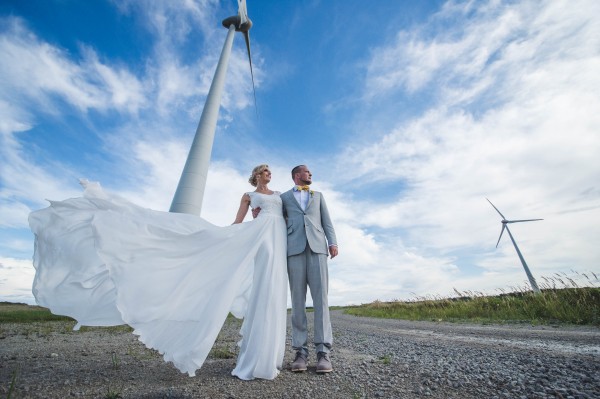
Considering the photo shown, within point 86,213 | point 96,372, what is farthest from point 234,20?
point 96,372

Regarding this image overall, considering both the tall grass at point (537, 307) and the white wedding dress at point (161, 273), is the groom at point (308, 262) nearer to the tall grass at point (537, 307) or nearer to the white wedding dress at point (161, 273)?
the white wedding dress at point (161, 273)

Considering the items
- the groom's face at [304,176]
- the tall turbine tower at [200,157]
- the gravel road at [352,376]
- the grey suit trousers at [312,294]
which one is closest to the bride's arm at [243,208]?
the groom's face at [304,176]

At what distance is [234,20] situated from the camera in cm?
2466

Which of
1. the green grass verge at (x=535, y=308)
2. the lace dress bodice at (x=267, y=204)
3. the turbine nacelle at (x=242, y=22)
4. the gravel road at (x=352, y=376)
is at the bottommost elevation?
the gravel road at (x=352, y=376)

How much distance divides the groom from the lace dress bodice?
143 millimetres

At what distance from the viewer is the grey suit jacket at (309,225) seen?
177 inches

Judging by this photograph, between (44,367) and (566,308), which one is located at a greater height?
(566,308)

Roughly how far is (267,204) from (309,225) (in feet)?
2.50

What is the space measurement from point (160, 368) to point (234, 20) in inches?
1052

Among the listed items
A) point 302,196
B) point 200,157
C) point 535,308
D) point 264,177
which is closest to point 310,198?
point 302,196

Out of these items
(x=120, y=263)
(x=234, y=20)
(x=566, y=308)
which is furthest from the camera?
(x=234, y=20)

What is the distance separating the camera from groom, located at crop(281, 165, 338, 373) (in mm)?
4191

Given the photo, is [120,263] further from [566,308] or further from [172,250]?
[566,308]

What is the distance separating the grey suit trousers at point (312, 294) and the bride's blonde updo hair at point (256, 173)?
59.6 inches
